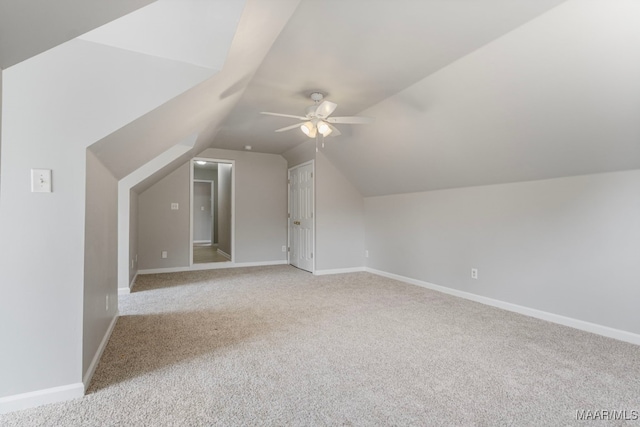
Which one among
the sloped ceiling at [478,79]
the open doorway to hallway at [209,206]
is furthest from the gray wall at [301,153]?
the open doorway to hallway at [209,206]

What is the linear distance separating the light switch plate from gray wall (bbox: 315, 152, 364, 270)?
13.3 feet

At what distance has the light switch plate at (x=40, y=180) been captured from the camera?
5.49 feet

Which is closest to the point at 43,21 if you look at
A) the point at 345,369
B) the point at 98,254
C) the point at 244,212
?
the point at 98,254

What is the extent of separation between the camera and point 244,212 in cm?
620

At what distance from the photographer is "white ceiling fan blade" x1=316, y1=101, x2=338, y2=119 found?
2895 millimetres

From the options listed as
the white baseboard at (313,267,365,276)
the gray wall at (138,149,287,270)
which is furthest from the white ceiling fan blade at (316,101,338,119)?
the gray wall at (138,149,287,270)

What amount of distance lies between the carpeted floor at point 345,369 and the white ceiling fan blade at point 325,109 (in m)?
2.00

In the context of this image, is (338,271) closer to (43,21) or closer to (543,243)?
(543,243)

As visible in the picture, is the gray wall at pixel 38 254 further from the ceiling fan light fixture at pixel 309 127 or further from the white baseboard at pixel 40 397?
the ceiling fan light fixture at pixel 309 127

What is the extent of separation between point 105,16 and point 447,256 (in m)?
4.14

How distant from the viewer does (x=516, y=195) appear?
3.39 m

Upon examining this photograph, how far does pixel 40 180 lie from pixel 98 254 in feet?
2.25

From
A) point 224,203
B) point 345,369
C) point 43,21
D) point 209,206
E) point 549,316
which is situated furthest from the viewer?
point 209,206

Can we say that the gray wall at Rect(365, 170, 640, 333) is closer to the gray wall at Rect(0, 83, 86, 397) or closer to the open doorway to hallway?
the gray wall at Rect(0, 83, 86, 397)
